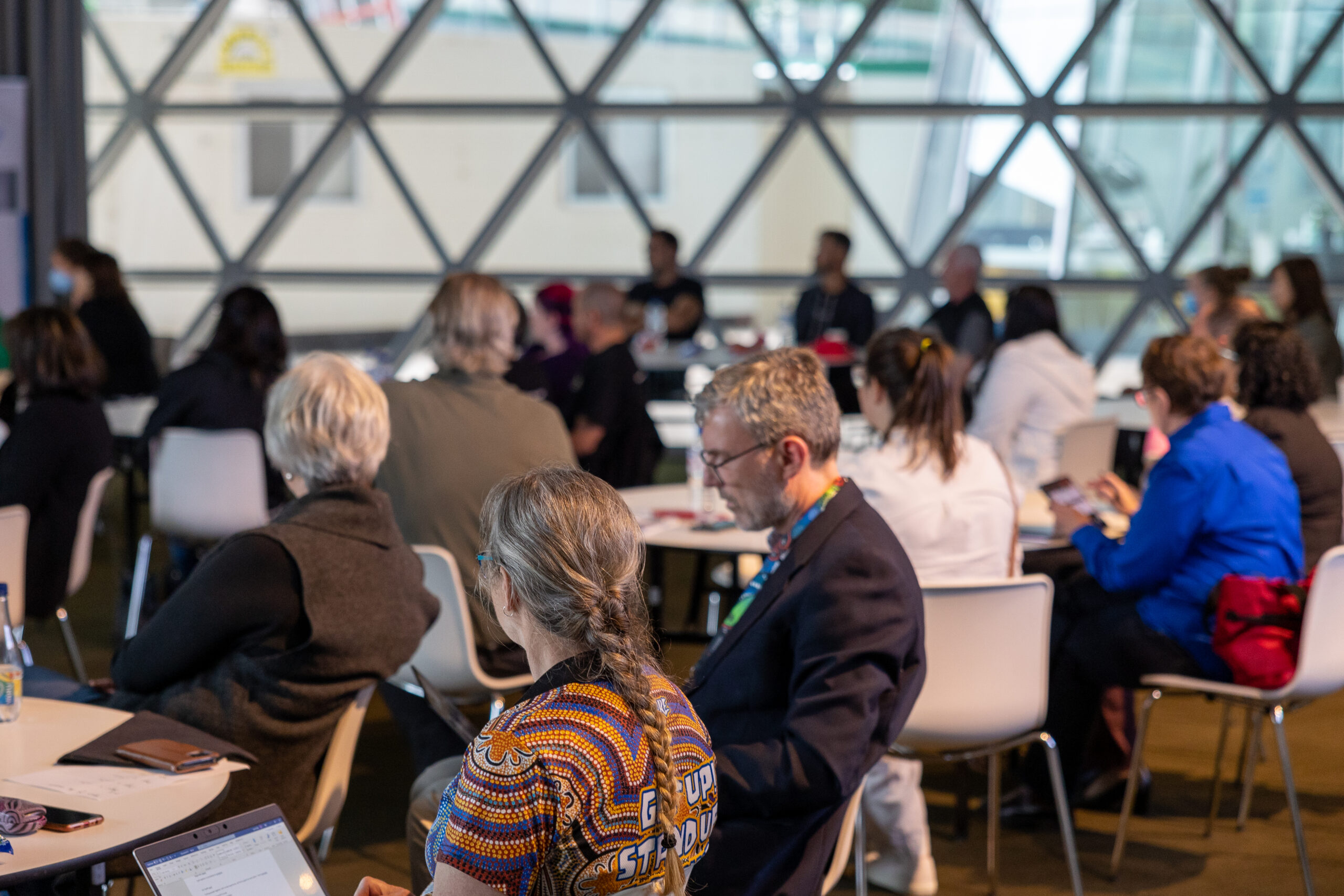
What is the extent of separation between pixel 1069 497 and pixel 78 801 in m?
2.68

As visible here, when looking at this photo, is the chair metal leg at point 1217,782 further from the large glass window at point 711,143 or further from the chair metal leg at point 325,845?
the large glass window at point 711,143

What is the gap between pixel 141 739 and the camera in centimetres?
216

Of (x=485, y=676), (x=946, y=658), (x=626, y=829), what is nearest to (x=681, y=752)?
(x=626, y=829)

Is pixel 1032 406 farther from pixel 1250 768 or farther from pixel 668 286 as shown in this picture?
pixel 668 286

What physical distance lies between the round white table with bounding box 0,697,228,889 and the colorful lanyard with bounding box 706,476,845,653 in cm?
86

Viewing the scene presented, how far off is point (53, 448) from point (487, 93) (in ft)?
33.1

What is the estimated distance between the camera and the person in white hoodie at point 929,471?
3.02 m

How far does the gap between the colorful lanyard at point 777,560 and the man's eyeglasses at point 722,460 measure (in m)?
0.13

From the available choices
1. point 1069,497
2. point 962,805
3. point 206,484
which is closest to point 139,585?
point 206,484

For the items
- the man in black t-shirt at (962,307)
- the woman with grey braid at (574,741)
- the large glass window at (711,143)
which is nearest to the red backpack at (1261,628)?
the woman with grey braid at (574,741)

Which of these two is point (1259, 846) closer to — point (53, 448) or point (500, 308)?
point (500, 308)

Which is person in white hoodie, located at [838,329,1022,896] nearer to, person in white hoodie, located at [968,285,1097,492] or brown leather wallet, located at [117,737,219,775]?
brown leather wallet, located at [117,737,219,775]

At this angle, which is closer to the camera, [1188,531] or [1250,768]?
[1188,531]

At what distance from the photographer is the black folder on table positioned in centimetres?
205
